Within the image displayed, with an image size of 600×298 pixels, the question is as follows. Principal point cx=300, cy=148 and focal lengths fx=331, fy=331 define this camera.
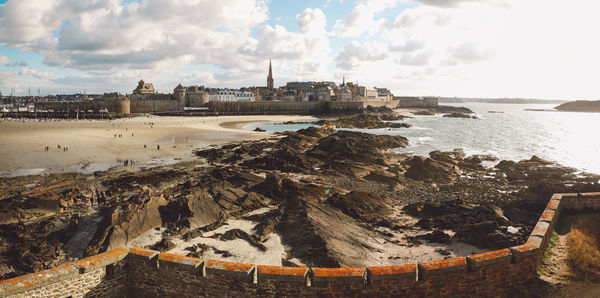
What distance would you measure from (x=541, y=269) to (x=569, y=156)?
121ft

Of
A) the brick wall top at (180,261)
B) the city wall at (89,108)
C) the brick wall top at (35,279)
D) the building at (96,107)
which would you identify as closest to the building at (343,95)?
the city wall at (89,108)

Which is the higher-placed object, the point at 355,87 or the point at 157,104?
the point at 355,87

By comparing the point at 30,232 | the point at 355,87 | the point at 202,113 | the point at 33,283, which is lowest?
the point at 30,232

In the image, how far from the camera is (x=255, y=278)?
21.1 feet

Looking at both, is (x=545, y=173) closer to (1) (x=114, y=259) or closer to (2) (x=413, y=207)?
(2) (x=413, y=207)

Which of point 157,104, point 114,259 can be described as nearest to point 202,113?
point 157,104

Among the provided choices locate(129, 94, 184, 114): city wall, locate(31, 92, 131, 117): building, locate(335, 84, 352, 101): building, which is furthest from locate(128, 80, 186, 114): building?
locate(335, 84, 352, 101): building

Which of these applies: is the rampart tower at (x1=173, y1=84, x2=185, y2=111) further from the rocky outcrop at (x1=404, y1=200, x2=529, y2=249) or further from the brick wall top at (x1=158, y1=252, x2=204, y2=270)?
the brick wall top at (x1=158, y1=252, x2=204, y2=270)

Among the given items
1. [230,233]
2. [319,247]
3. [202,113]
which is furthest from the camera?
[202,113]

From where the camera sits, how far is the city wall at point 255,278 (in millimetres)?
6324

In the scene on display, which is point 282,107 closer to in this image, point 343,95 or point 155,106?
point 343,95

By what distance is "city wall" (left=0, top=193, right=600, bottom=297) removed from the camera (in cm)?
632

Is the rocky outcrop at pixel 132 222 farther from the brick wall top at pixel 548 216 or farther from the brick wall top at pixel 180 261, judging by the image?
the brick wall top at pixel 548 216

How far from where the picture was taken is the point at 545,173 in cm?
2323
